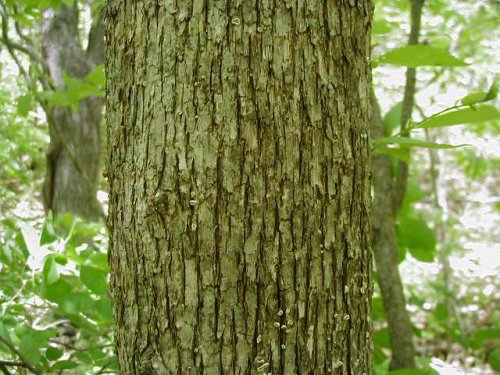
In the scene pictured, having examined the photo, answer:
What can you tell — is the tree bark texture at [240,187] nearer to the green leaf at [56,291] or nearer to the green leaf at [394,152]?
the green leaf at [394,152]

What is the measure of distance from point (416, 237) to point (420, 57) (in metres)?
0.93

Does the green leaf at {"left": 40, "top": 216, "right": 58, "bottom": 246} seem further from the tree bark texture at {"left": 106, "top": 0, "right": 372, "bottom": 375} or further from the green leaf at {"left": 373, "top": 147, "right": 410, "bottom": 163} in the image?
the green leaf at {"left": 373, "top": 147, "right": 410, "bottom": 163}

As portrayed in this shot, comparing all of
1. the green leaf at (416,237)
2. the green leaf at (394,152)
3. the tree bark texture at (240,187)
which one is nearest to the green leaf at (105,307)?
the tree bark texture at (240,187)

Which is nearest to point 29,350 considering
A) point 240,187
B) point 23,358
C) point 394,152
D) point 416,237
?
point 23,358

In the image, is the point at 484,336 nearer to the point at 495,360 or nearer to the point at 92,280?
the point at 495,360

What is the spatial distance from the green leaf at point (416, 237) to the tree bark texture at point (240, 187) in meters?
1.01

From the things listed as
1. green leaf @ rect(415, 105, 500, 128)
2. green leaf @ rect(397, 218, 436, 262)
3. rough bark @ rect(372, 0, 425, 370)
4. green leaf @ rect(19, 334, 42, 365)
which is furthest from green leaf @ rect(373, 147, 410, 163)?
green leaf @ rect(19, 334, 42, 365)

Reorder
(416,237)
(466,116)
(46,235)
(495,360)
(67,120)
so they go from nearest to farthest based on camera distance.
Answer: (466,116)
(46,235)
(495,360)
(416,237)
(67,120)

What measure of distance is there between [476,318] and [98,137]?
394 centimetres

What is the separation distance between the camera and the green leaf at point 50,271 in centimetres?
135

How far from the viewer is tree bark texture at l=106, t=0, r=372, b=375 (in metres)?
0.90

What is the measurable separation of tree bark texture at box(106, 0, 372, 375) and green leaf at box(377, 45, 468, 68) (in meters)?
0.23

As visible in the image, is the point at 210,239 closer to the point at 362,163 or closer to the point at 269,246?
the point at 269,246

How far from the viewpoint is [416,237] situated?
1898mm
